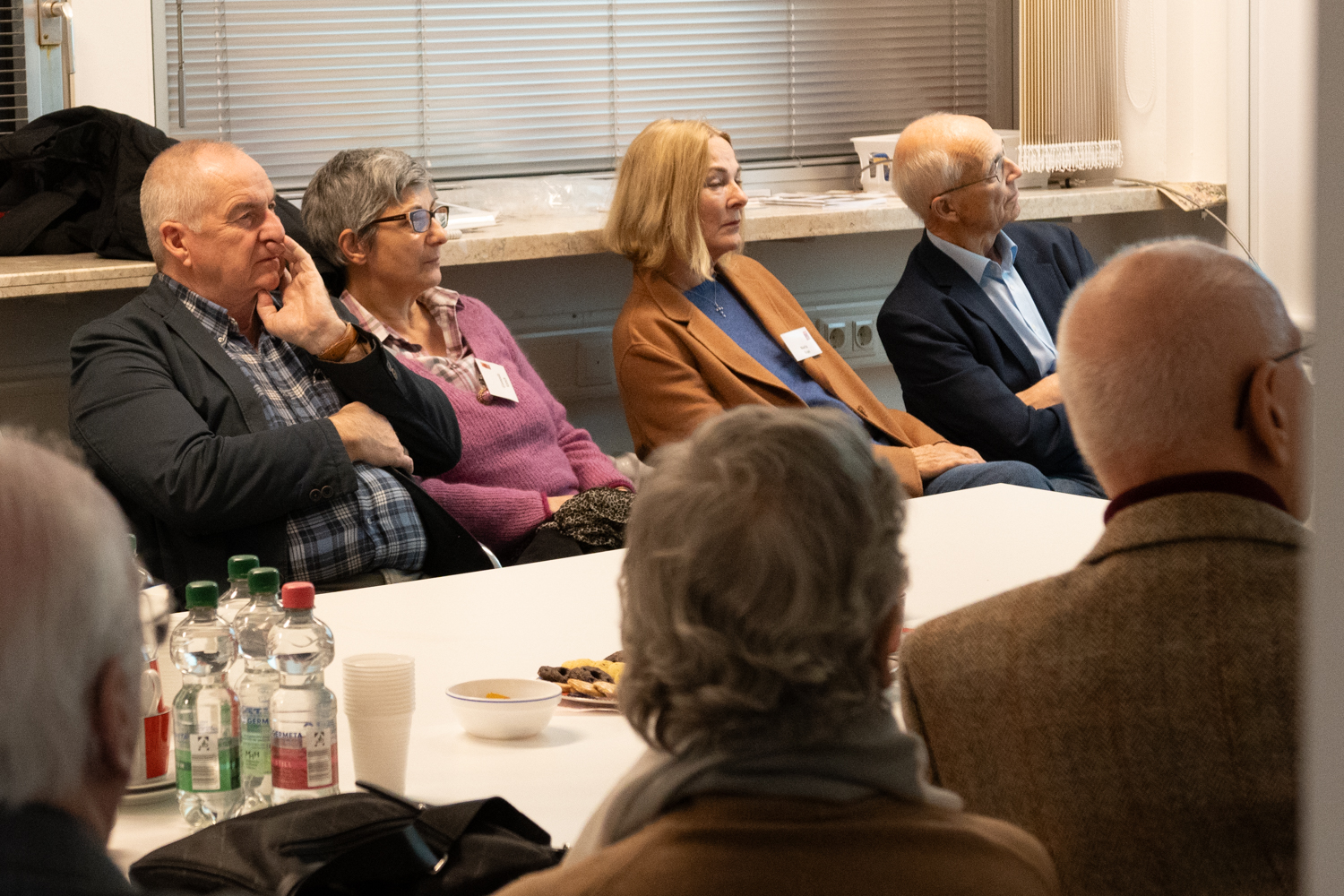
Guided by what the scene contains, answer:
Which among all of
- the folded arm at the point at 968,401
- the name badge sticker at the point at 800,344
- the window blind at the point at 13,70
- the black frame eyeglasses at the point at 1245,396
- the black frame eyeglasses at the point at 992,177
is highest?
the window blind at the point at 13,70

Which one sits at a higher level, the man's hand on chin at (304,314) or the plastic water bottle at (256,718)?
the man's hand on chin at (304,314)

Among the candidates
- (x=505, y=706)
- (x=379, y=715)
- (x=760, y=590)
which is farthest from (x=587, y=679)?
(x=760, y=590)

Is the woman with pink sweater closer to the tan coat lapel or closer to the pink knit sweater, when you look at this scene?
the pink knit sweater

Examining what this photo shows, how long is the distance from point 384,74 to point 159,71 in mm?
712

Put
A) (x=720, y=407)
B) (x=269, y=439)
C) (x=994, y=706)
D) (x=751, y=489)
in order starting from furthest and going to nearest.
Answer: (x=720, y=407), (x=269, y=439), (x=994, y=706), (x=751, y=489)

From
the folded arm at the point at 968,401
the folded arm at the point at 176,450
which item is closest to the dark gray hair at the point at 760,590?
the folded arm at the point at 176,450

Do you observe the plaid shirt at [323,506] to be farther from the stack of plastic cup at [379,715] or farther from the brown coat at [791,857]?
the brown coat at [791,857]

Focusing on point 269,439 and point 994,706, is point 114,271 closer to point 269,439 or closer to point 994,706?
point 269,439

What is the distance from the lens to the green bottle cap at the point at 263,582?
150 centimetres

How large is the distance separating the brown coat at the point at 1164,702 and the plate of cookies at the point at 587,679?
62 cm

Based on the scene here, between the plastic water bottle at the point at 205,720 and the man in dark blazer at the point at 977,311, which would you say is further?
the man in dark blazer at the point at 977,311

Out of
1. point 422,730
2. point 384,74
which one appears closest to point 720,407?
point 384,74

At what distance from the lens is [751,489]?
36.7 inches

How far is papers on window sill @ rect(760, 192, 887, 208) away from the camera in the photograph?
445 cm
